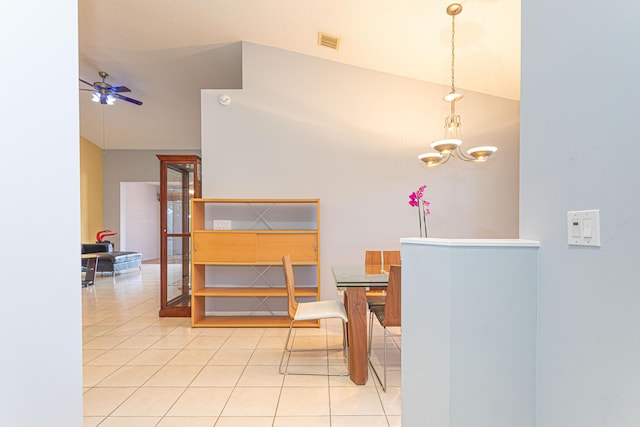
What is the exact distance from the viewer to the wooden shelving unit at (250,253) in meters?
3.55

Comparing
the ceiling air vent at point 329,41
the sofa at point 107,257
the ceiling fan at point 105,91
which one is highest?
the ceiling air vent at point 329,41

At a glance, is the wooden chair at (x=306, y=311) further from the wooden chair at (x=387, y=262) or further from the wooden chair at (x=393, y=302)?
the wooden chair at (x=387, y=262)

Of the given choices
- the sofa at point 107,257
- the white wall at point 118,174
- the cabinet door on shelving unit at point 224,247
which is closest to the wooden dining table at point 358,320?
the cabinet door on shelving unit at point 224,247

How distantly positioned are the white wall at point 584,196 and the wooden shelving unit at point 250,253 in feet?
8.36

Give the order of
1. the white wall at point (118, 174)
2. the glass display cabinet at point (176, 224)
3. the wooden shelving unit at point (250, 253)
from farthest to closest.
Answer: the white wall at point (118, 174), the glass display cabinet at point (176, 224), the wooden shelving unit at point (250, 253)

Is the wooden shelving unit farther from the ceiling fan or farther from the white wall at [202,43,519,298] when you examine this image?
the ceiling fan

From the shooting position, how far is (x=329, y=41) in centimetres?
353

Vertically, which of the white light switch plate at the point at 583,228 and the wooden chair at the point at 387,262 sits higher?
the white light switch plate at the point at 583,228

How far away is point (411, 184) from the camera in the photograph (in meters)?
3.91

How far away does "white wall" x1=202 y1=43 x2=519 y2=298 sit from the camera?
3873 millimetres

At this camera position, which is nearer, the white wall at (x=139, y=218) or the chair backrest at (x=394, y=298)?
the chair backrest at (x=394, y=298)

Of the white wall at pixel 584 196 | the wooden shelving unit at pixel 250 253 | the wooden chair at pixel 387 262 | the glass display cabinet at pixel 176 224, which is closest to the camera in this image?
the white wall at pixel 584 196

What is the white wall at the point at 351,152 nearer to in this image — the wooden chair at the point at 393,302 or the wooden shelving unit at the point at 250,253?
the wooden shelving unit at the point at 250,253

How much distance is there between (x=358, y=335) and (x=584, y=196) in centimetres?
179
